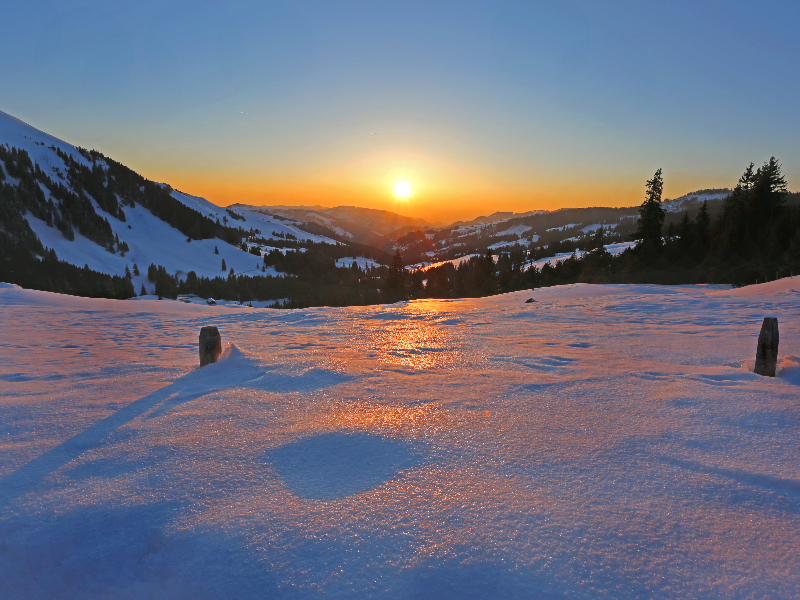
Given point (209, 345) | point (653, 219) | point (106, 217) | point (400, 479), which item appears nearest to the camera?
point (400, 479)

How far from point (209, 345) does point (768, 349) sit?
7492 millimetres

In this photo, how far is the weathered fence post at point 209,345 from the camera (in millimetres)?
5566

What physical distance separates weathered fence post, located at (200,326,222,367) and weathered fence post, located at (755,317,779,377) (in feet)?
23.9

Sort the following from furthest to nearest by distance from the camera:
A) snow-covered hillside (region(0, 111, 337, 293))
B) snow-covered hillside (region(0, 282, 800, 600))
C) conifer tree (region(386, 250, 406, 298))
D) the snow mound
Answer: snow-covered hillside (region(0, 111, 337, 293)) → conifer tree (region(386, 250, 406, 298)) → the snow mound → snow-covered hillside (region(0, 282, 800, 600))

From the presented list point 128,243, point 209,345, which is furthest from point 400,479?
point 128,243

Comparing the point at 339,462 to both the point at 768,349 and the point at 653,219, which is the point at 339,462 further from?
the point at 653,219

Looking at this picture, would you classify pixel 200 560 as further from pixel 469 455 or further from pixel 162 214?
pixel 162 214

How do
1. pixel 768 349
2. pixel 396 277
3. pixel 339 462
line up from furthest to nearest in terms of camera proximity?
pixel 396 277, pixel 768 349, pixel 339 462

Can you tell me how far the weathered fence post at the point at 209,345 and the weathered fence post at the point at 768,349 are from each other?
727cm

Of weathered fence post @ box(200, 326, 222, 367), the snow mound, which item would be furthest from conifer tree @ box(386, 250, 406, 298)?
the snow mound

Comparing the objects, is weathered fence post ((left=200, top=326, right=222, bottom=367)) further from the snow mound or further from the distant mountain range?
the distant mountain range

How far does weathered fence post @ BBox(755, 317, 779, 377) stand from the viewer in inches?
184

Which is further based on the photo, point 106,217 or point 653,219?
point 106,217

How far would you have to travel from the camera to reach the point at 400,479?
267 cm
